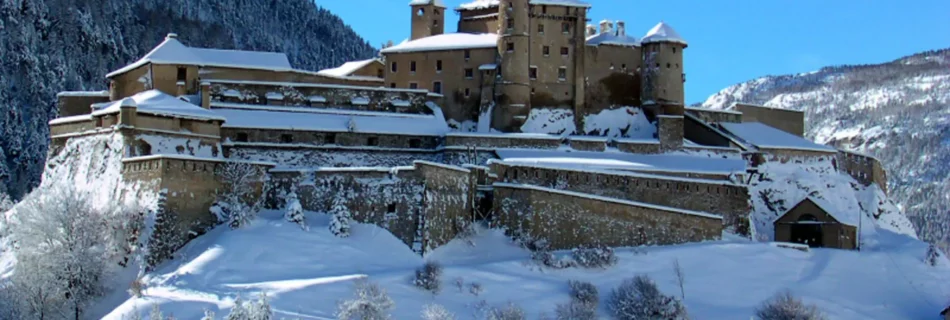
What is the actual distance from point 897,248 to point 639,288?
1995cm

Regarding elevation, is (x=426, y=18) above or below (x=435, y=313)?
above

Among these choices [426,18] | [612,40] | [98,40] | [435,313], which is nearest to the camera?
[435,313]

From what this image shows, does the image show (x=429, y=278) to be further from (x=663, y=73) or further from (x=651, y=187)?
(x=663, y=73)

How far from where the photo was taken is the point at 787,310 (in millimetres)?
54656

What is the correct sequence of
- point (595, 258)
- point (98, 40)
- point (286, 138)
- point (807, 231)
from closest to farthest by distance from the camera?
1. point (595, 258)
2. point (286, 138)
3. point (807, 231)
4. point (98, 40)

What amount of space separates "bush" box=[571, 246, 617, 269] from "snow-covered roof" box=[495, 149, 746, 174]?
754 cm

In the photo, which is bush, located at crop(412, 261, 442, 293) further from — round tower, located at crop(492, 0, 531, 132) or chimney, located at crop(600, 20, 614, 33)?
chimney, located at crop(600, 20, 614, 33)

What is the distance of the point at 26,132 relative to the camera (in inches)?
3856

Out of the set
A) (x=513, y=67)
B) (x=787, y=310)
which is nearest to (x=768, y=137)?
(x=513, y=67)

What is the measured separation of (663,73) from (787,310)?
22.8 metres

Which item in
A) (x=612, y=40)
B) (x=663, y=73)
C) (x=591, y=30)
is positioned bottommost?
(x=663, y=73)

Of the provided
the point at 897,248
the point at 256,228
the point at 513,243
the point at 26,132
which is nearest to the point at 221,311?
the point at 256,228

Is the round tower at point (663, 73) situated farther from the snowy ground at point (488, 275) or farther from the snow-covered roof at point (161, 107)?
the snow-covered roof at point (161, 107)

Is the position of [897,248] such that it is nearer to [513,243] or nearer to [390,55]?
[513,243]
